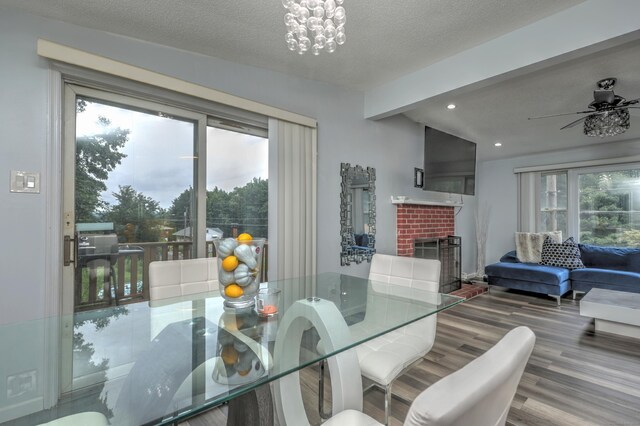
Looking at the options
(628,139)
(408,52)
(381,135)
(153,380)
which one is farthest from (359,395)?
(628,139)

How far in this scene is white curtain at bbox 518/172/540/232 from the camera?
5.35 meters

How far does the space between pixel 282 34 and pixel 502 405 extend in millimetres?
2252

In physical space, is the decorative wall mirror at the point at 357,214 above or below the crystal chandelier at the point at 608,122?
below

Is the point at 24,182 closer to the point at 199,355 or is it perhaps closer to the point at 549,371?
the point at 199,355

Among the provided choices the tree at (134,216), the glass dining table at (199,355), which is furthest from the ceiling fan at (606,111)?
the tree at (134,216)

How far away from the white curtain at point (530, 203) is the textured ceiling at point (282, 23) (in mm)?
4147

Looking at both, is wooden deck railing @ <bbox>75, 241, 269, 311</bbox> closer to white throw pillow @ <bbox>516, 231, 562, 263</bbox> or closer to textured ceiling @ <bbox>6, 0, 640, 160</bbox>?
textured ceiling @ <bbox>6, 0, 640, 160</bbox>

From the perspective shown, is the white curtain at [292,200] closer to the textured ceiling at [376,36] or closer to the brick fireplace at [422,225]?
the textured ceiling at [376,36]

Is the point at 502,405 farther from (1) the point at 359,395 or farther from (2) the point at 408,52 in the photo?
(2) the point at 408,52

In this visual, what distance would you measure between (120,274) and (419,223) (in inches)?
130

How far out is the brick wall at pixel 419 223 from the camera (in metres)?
3.64

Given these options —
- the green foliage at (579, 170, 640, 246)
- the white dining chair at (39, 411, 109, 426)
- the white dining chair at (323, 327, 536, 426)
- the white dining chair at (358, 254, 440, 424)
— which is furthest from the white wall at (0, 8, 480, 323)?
the green foliage at (579, 170, 640, 246)

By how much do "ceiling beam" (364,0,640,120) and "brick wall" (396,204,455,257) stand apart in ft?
4.50

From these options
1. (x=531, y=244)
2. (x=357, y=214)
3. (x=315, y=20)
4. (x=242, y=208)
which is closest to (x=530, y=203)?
(x=531, y=244)
